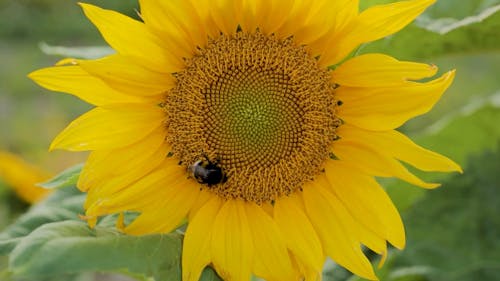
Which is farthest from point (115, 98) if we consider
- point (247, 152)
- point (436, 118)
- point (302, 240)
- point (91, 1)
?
point (91, 1)

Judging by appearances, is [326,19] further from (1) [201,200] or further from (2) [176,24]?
(1) [201,200]

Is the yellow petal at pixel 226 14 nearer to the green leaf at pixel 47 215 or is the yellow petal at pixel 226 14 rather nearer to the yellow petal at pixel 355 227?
the yellow petal at pixel 355 227

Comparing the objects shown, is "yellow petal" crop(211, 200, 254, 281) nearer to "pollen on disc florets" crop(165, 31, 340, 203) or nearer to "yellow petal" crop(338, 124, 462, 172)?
"pollen on disc florets" crop(165, 31, 340, 203)

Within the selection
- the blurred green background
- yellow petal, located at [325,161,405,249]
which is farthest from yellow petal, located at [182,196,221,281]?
the blurred green background

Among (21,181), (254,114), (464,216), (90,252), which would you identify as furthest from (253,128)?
(21,181)

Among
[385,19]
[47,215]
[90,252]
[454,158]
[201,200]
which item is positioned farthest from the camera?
[454,158]

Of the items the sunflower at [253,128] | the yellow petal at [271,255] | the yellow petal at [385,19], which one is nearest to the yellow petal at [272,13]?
the sunflower at [253,128]
